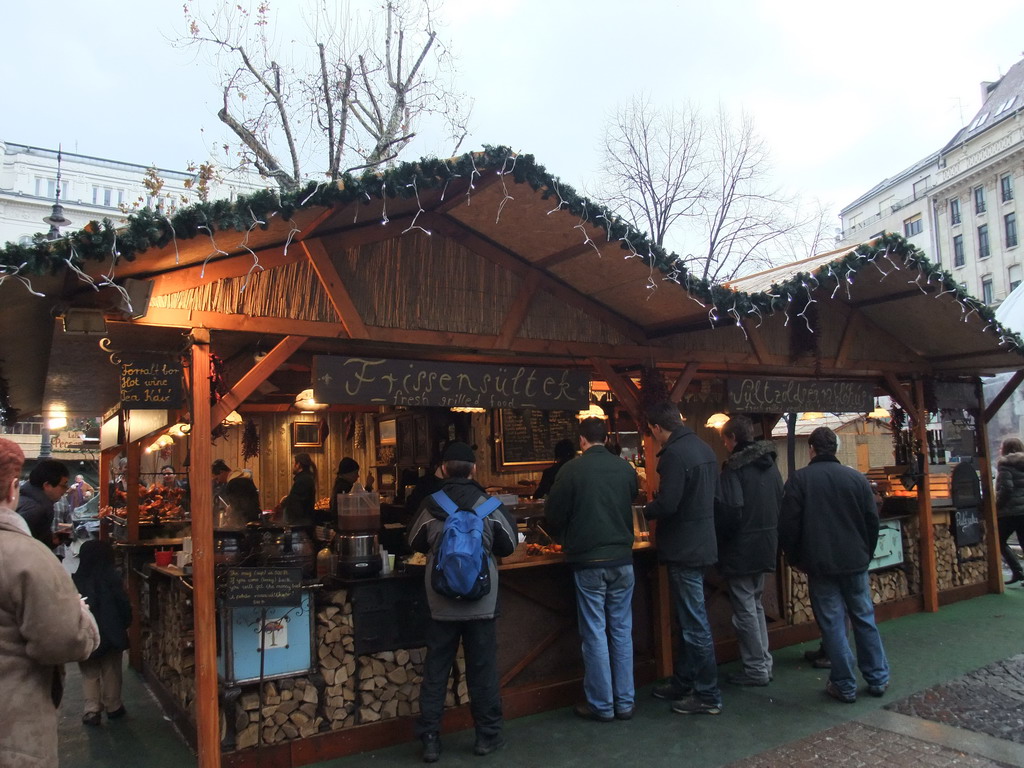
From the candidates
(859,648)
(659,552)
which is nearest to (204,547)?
(659,552)

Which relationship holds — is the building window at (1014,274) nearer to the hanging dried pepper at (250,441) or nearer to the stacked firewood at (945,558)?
the stacked firewood at (945,558)

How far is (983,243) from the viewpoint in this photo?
140ft

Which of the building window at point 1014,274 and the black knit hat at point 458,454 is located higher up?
the building window at point 1014,274

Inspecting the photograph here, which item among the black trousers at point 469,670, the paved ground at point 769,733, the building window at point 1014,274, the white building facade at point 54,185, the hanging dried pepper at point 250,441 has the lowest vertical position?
→ the paved ground at point 769,733

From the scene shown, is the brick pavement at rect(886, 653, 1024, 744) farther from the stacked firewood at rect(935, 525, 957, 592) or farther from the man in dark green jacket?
the stacked firewood at rect(935, 525, 957, 592)

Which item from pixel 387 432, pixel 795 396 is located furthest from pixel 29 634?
pixel 387 432

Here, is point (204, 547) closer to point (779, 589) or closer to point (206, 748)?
point (206, 748)

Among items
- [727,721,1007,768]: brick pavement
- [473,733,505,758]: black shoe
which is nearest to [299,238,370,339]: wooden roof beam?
[473,733,505,758]: black shoe

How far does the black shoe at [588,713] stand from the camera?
202 inches

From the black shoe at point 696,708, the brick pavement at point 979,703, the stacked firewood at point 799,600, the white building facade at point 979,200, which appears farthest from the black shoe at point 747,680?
the white building facade at point 979,200

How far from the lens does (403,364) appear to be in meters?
5.13

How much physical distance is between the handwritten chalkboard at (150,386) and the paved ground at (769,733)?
2249 mm

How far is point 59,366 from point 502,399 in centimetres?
360

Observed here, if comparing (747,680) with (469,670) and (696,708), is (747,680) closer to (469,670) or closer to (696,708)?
(696,708)
